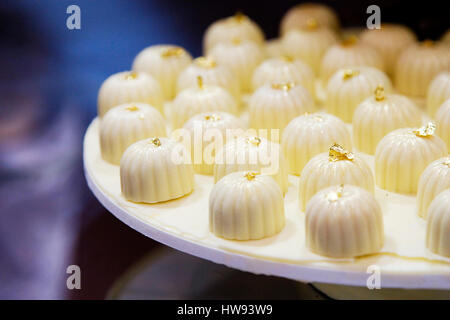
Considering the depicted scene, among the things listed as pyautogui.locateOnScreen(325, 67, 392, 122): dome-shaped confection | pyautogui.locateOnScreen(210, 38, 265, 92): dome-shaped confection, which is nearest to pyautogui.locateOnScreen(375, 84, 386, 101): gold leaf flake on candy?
pyautogui.locateOnScreen(325, 67, 392, 122): dome-shaped confection

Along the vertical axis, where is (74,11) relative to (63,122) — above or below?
above

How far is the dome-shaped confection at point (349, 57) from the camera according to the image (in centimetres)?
232

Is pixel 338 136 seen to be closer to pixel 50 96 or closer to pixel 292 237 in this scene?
pixel 292 237

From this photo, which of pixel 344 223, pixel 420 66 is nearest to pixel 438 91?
pixel 420 66

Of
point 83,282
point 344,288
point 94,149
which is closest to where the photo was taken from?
point 344,288

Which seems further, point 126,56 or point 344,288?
point 126,56

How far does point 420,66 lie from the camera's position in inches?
89.7

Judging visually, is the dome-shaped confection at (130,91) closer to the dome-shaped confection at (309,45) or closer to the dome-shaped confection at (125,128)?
the dome-shaped confection at (125,128)

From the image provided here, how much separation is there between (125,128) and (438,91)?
904 millimetres

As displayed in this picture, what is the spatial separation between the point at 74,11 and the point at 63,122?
22.8 inches

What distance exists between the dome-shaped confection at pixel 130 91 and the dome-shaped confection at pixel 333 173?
70 centimetres

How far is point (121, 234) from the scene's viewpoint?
9.59 ft

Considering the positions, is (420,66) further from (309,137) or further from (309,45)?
(309,137)
